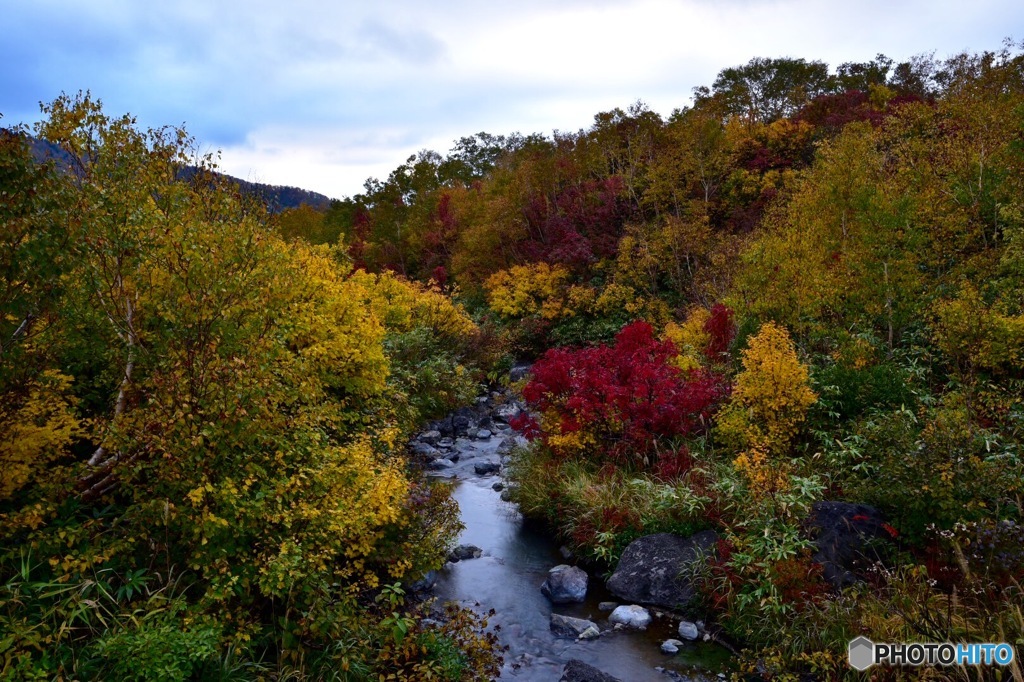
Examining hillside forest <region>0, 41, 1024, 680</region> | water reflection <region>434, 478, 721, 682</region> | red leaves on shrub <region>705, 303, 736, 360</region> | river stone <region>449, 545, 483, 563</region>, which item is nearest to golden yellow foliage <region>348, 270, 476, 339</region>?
hillside forest <region>0, 41, 1024, 680</region>

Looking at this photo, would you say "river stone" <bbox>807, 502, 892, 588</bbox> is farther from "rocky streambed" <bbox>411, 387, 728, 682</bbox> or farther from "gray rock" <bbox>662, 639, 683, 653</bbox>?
"gray rock" <bbox>662, 639, 683, 653</bbox>

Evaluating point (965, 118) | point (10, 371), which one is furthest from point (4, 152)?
point (965, 118)

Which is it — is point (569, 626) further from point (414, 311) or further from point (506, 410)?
point (414, 311)

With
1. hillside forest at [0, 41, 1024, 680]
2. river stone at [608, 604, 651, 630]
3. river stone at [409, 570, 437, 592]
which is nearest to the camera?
hillside forest at [0, 41, 1024, 680]

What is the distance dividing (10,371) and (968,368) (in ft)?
47.7

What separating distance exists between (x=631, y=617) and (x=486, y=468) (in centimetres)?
714

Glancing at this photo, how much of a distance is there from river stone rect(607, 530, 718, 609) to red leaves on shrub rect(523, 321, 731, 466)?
2311mm

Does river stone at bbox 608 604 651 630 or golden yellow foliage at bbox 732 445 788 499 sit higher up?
golden yellow foliage at bbox 732 445 788 499

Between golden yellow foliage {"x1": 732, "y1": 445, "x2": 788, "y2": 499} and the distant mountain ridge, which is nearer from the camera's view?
the distant mountain ridge

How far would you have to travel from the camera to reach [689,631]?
776 centimetres

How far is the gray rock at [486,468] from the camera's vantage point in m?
14.8

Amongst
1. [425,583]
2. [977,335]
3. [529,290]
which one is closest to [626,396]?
[425,583]

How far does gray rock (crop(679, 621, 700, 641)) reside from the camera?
25.3 feet

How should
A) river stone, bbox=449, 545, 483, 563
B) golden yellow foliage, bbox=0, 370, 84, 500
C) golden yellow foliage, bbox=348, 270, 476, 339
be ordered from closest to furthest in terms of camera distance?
golden yellow foliage, bbox=0, 370, 84, 500, river stone, bbox=449, 545, 483, 563, golden yellow foliage, bbox=348, 270, 476, 339
